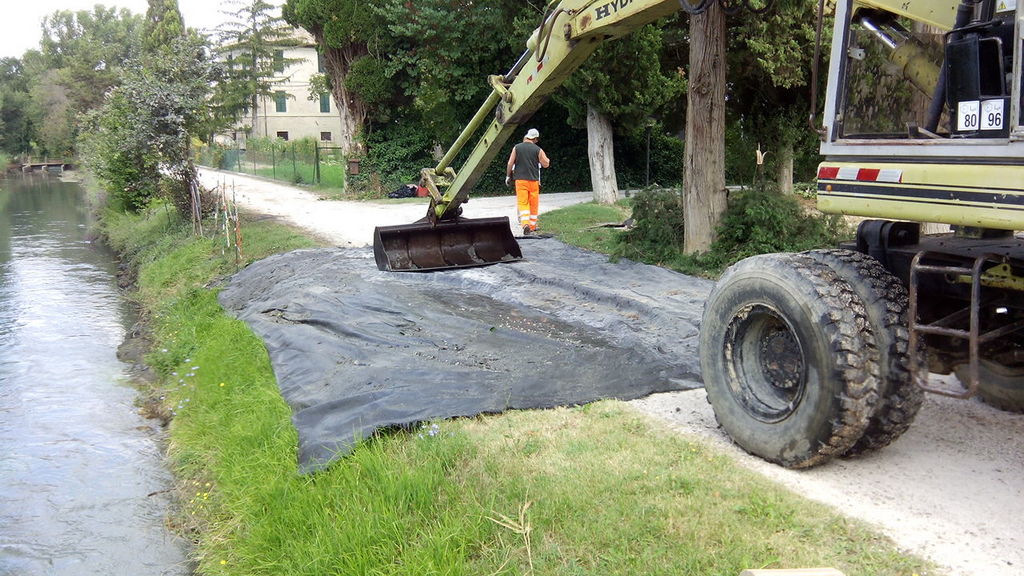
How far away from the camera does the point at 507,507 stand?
467 centimetres

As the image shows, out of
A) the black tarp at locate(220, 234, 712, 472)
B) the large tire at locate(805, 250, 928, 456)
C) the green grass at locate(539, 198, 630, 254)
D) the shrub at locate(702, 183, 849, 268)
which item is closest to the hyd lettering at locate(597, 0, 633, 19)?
the black tarp at locate(220, 234, 712, 472)

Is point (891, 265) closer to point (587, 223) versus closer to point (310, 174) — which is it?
point (587, 223)

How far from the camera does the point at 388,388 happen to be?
21.2ft

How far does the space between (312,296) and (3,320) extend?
726cm

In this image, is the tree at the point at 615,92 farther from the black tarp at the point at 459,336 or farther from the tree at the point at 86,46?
the tree at the point at 86,46

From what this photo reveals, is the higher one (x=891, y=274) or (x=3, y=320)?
(x=891, y=274)

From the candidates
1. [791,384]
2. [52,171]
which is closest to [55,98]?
[52,171]

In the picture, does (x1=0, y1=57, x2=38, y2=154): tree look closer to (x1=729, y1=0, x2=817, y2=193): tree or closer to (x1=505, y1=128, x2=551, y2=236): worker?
(x1=505, y1=128, x2=551, y2=236): worker

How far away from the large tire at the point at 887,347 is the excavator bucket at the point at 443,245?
730cm

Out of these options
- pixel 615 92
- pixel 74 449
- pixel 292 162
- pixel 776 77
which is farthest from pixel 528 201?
pixel 292 162

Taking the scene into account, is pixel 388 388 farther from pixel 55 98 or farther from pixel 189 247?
pixel 55 98

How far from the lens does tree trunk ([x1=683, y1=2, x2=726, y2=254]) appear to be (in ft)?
36.4

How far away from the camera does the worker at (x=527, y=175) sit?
14.5 meters

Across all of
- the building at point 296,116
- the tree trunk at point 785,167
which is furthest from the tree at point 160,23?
the tree trunk at point 785,167
